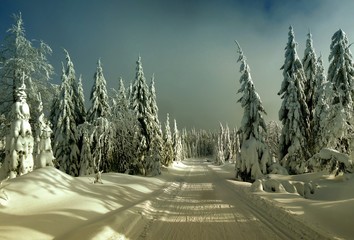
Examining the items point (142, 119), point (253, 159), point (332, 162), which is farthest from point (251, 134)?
point (142, 119)

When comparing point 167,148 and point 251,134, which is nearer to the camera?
point 251,134

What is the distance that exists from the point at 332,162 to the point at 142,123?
2259 centimetres

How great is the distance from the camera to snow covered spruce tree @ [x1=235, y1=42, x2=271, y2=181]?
31984mm

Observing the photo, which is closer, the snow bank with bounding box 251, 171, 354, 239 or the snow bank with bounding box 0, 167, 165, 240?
the snow bank with bounding box 0, 167, 165, 240

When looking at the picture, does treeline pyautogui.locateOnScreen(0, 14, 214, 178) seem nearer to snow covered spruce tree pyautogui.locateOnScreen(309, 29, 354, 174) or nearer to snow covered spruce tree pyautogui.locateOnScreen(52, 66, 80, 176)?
snow covered spruce tree pyautogui.locateOnScreen(52, 66, 80, 176)

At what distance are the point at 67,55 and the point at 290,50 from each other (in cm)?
2442

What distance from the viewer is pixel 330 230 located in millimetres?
9180

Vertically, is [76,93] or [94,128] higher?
[76,93]

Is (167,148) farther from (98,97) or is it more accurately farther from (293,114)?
(293,114)

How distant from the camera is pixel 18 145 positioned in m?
17.9

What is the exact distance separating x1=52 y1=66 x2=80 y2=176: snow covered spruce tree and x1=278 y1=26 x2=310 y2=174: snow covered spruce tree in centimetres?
2215

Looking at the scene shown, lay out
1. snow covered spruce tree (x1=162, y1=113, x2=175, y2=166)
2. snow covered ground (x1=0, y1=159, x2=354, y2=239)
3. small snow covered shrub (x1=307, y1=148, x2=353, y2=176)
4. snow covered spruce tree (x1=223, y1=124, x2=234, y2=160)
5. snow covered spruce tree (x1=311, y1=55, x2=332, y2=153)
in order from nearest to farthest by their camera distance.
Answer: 1. snow covered ground (x1=0, y1=159, x2=354, y2=239)
2. small snow covered shrub (x1=307, y1=148, x2=353, y2=176)
3. snow covered spruce tree (x1=311, y1=55, x2=332, y2=153)
4. snow covered spruce tree (x1=162, y1=113, x2=175, y2=166)
5. snow covered spruce tree (x1=223, y1=124, x2=234, y2=160)

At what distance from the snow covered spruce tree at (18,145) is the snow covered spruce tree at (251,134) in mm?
20758

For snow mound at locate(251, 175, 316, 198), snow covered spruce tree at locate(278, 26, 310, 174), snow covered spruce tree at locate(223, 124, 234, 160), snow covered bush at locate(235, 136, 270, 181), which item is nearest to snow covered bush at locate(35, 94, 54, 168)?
snow mound at locate(251, 175, 316, 198)
